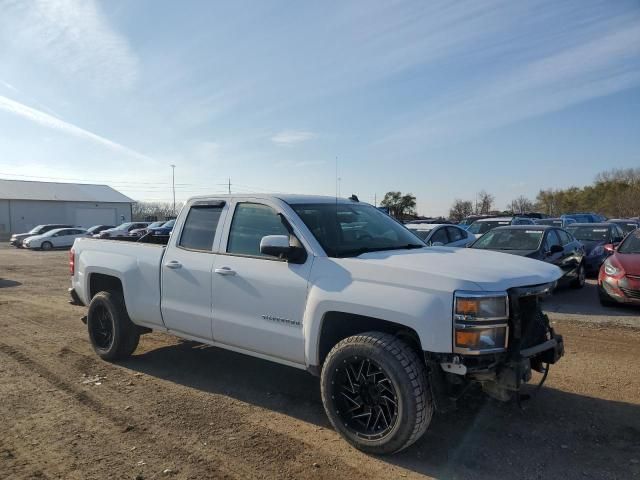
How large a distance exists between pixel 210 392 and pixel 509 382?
285 centimetres

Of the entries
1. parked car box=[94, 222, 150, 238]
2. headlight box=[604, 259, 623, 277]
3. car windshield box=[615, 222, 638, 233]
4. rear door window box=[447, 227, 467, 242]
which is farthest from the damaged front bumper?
parked car box=[94, 222, 150, 238]

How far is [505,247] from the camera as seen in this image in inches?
411

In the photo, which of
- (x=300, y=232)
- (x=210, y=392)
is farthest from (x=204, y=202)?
(x=210, y=392)

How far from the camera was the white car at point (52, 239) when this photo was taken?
105ft

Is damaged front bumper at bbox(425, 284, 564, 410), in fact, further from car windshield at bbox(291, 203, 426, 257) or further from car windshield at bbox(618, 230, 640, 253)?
car windshield at bbox(618, 230, 640, 253)

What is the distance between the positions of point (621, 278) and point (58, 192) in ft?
209

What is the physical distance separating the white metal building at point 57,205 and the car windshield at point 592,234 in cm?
5250

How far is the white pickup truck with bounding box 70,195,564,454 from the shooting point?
3379 mm

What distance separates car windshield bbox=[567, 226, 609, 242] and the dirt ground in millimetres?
9122

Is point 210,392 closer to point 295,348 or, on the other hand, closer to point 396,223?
point 295,348

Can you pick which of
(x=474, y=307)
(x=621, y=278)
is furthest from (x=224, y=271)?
(x=621, y=278)

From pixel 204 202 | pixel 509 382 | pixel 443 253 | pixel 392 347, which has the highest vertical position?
pixel 204 202

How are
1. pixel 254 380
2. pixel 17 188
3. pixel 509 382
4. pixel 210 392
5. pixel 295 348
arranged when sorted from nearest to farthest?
1. pixel 509 382
2. pixel 295 348
3. pixel 210 392
4. pixel 254 380
5. pixel 17 188

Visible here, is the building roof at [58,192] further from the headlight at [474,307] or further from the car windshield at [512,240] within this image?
the headlight at [474,307]
